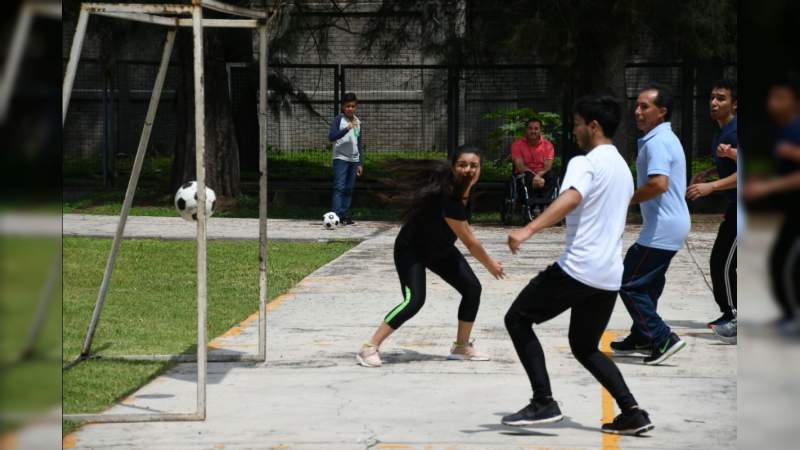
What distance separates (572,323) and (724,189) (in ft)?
9.45

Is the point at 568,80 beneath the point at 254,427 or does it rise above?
above

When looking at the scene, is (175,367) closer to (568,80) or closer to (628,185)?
(628,185)

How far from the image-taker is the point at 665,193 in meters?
7.29

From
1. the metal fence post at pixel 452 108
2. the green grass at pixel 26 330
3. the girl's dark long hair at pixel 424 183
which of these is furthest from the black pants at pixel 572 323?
the metal fence post at pixel 452 108

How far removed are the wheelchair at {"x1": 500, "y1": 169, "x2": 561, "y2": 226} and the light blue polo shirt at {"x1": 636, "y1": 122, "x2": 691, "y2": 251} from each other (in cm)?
978

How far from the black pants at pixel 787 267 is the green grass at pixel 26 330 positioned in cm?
45

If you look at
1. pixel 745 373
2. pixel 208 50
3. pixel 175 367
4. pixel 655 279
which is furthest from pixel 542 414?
pixel 208 50

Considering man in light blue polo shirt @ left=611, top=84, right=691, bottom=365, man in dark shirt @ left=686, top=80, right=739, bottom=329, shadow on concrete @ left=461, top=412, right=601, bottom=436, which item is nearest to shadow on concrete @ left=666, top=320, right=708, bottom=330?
man in dark shirt @ left=686, top=80, right=739, bottom=329

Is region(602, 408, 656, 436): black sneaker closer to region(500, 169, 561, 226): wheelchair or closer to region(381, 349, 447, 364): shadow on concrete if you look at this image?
region(381, 349, 447, 364): shadow on concrete

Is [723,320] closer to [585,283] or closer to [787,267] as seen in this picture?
[585,283]

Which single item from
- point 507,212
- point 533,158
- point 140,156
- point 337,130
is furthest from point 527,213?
point 140,156

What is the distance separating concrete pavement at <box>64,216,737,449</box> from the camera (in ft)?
17.5

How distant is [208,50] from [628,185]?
47.8 feet

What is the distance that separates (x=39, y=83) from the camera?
70 centimetres
